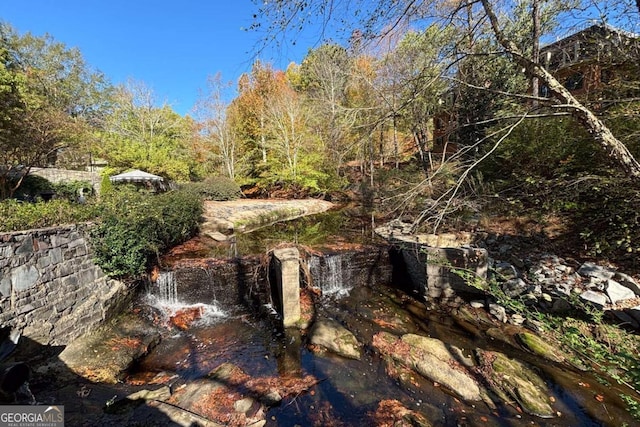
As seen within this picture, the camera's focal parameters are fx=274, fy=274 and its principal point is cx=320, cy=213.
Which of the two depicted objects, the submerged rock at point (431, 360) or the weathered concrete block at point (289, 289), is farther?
the weathered concrete block at point (289, 289)

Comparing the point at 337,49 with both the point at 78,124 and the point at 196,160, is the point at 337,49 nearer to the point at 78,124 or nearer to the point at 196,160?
the point at 78,124

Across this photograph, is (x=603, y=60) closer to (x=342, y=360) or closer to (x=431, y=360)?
(x=431, y=360)

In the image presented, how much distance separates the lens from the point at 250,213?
1287 centimetres

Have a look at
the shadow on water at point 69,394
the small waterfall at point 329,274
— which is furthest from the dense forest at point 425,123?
the shadow on water at point 69,394

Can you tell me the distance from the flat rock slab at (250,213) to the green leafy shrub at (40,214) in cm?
477

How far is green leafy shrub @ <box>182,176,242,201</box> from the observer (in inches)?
607

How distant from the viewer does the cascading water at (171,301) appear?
18.4ft

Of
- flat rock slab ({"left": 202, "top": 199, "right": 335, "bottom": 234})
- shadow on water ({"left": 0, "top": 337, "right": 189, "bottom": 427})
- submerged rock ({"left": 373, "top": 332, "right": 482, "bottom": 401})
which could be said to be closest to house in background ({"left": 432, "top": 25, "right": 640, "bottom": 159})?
submerged rock ({"left": 373, "top": 332, "right": 482, "bottom": 401})

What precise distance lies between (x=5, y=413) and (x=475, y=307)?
6.73 m

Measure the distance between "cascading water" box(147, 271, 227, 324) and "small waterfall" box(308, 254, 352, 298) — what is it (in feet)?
7.23

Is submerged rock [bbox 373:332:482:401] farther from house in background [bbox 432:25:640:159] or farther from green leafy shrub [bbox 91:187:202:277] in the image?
green leafy shrub [bbox 91:187:202:277]

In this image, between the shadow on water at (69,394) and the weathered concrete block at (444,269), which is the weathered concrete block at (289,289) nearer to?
the shadow on water at (69,394)

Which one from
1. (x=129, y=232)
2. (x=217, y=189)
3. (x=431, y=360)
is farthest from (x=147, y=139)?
(x=431, y=360)

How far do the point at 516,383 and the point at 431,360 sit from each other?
103 cm
